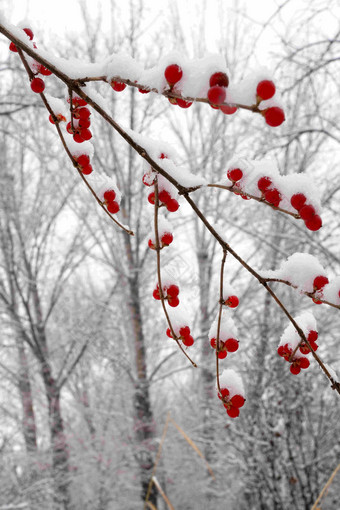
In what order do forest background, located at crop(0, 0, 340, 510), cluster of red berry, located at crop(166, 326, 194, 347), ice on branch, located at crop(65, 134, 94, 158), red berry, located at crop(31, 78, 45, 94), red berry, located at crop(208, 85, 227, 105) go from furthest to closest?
forest background, located at crop(0, 0, 340, 510), cluster of red berry, located at crop(166, 326, 194, 347), ice on branch, located at crop(65, 134, 94, 158), red berry, located at crop(31, 78, 45, 94), red berry, located at crop(208, 85, 227, 105)

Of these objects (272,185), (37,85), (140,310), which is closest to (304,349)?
(272,185)

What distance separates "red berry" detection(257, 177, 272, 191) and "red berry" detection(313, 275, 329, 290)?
22cm

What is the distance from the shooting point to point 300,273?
86 cm

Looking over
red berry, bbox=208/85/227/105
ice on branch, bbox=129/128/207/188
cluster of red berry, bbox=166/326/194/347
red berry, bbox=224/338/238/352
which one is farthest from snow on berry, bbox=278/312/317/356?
red berry, bbox=208/85/227/105

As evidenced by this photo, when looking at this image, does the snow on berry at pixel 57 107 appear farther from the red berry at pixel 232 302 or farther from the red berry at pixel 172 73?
the red berry at pixel 232 302

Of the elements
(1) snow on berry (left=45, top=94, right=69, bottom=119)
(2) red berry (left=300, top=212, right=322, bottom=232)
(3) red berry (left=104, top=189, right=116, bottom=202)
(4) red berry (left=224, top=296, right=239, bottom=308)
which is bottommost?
(4) red berry (left=224, top=296, right=239, bottom=308)

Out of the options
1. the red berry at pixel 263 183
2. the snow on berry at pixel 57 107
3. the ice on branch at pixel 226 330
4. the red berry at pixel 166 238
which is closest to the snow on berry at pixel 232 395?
the ice on branch at pixel 226 330

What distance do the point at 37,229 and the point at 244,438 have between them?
4.07 metres

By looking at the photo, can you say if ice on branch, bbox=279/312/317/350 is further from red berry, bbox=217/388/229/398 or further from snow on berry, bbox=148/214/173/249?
snow on berry, bbox=148/214/173/249

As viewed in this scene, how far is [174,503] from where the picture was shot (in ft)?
26.8

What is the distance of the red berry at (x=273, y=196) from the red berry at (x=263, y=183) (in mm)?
11

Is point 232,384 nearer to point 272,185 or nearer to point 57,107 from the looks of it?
point 272,185

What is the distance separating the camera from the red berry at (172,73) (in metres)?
0.63

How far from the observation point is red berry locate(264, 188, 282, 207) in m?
0.83
